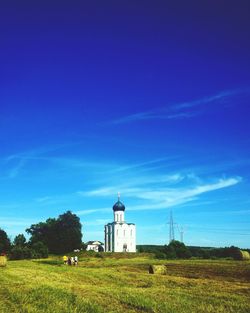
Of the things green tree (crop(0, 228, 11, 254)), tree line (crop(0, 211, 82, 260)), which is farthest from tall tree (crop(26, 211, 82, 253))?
green tree (crop(0, 228, 11, 254))

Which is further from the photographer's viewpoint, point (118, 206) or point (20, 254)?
point (118, 206)

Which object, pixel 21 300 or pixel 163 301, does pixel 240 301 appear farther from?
pixel 21 300

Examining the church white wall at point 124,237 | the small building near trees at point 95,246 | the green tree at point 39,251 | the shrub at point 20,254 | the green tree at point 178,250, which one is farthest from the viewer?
the small building near trees at point 95,246

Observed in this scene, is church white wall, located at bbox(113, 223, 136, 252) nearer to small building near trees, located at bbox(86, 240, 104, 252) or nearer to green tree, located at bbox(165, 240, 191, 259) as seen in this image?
small building near trees, located at bbox(86, 240, 104, 252)

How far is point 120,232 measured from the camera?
456 feet

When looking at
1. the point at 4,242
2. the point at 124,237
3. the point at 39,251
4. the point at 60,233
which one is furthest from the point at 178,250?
the point at 124,237

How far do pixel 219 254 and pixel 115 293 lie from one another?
85010 millimetres

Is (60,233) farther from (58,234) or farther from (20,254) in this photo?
(20,254)

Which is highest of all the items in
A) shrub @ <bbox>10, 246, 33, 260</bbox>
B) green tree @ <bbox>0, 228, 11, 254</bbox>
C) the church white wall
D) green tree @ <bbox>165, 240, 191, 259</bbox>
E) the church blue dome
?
the church blue dome

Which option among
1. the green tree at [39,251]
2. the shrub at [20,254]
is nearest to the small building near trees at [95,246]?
the green tree at [39,251]

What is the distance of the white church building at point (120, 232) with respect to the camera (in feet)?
456

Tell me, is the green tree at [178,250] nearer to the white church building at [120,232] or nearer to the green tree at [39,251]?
the green tree at [39,251]

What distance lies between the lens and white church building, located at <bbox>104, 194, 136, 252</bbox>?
13900 centimetres

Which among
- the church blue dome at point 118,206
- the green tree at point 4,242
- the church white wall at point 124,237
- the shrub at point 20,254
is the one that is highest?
the church blue dome at point 118,206
